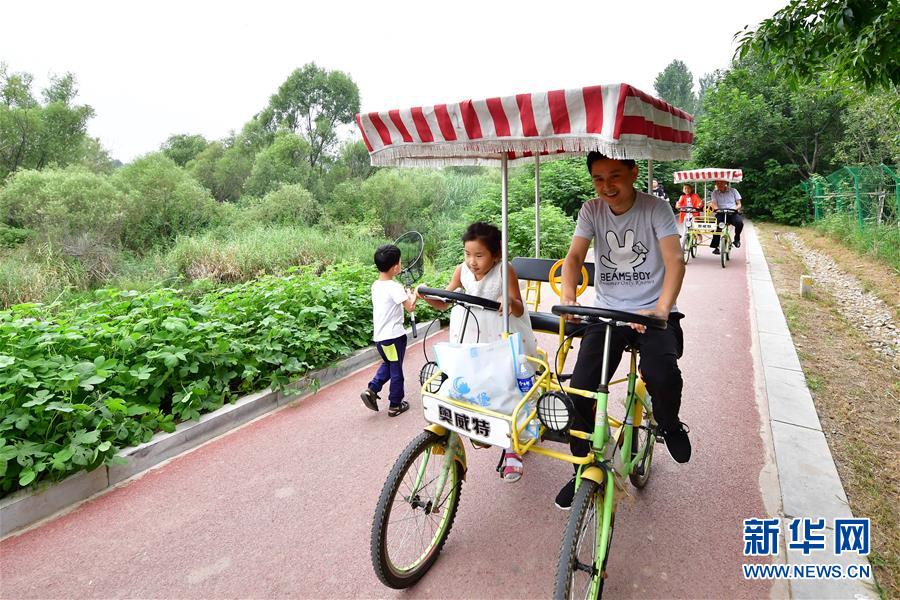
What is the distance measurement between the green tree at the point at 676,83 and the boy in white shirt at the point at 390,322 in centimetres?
7800

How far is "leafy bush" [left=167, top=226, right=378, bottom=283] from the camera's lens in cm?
→ 1326

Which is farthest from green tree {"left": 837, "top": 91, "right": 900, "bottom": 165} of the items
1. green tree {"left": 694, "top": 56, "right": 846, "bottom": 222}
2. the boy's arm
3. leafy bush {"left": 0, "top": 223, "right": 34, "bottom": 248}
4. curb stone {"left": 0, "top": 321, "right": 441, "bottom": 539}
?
leafy bush {"left": 0, "top": 223, "right": 34, "bottom": 248}

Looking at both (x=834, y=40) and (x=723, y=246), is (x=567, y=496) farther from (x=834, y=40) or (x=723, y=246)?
(x=723, y=246)

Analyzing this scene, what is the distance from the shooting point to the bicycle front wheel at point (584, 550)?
187 centimetres

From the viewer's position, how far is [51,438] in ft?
10.4

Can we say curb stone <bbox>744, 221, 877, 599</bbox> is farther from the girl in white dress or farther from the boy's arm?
the boy's arm

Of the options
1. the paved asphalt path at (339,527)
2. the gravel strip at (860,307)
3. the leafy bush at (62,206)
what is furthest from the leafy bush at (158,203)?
the gravel strip at (860,307)

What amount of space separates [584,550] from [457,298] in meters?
1.21

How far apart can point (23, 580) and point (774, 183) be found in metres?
27.6

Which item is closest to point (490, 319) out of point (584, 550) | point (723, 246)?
point (584, 550)

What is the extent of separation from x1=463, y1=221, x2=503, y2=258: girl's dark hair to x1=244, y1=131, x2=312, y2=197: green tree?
21.7 meters

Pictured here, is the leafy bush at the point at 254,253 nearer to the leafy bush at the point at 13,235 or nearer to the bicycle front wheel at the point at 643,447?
the leafy bush at the point at 13,235

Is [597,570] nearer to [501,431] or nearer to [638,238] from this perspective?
[501,431]

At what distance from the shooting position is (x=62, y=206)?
48.1 ft
